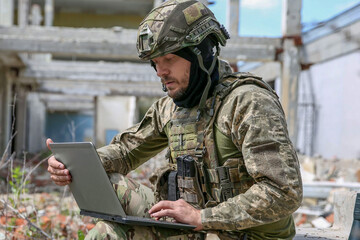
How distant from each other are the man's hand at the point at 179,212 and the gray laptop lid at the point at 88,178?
208mm

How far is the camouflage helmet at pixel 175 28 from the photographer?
217 centimetres

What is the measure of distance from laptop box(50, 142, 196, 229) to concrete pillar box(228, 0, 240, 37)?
689 centimetres

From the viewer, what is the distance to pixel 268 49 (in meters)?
7.60

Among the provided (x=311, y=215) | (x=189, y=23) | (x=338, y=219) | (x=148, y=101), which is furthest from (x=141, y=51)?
(x=148, y=101)

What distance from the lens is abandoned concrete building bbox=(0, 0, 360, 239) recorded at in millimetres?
7340

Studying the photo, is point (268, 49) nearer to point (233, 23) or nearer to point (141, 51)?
point (233, 23)

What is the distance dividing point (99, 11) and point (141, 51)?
62.9ft

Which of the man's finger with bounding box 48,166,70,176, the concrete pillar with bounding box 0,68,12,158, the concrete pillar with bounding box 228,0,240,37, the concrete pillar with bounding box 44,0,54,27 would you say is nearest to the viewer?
the man's finger with bounding box 48,166,70,176

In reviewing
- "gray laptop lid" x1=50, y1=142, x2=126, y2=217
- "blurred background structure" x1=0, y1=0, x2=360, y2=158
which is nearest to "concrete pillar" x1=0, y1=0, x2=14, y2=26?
"blurred background structure" x1=0, y1=0, x2=360, y2=158

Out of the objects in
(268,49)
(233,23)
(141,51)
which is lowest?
(141,51)

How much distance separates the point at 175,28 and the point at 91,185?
85 centimetres

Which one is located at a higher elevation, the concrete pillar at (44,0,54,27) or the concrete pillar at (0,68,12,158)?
the concrete pillar at (44,0,54,27)

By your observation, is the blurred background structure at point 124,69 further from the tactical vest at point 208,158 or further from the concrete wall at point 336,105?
the tactical vest at point 208,158

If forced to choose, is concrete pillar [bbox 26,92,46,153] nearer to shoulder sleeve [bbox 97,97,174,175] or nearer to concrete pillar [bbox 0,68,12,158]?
concrete pillar [bbox 0,68,12,158]
